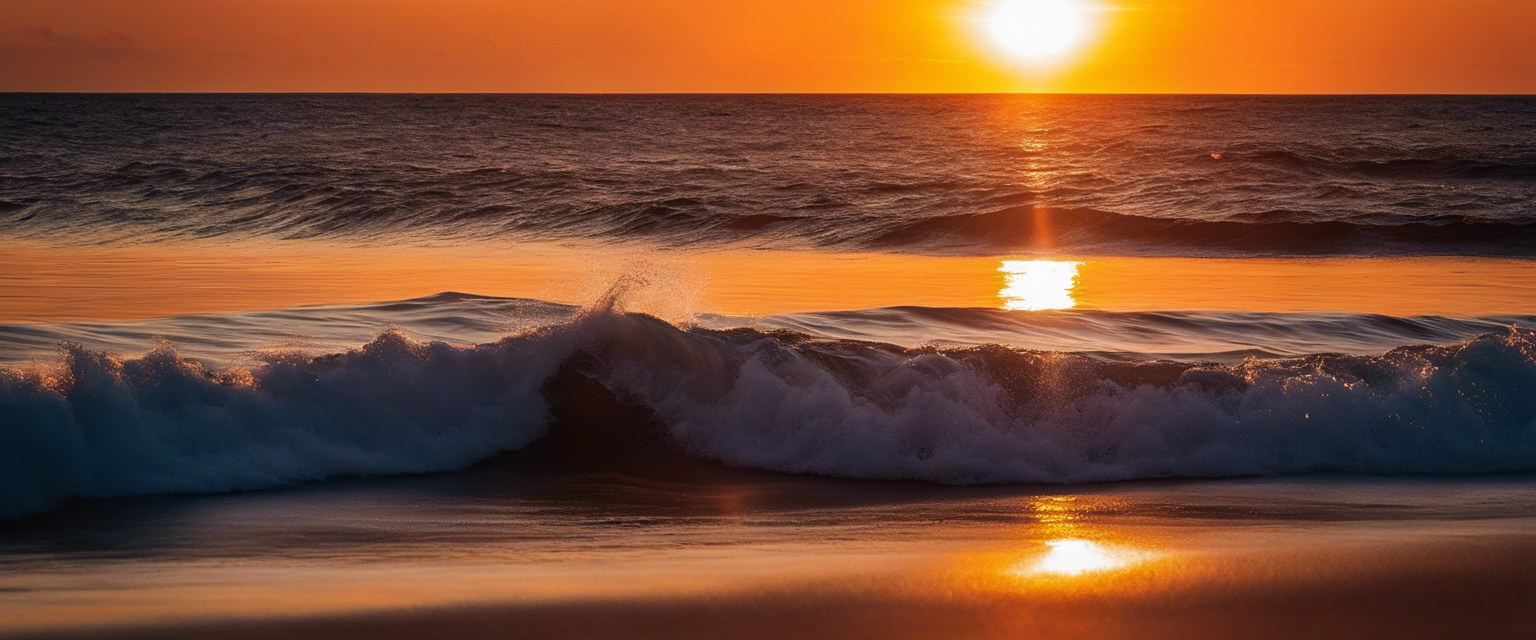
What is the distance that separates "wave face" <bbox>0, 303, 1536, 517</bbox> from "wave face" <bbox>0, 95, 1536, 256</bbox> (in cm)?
1027

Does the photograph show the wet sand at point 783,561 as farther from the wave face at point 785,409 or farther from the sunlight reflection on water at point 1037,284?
the sunlight reflection on water at point 1037,284

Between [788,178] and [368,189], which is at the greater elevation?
[788,178]

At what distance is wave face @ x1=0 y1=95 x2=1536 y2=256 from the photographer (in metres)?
18.7

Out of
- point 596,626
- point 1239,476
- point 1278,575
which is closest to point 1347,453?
point 1239,476

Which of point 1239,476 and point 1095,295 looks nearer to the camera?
point 1239,476

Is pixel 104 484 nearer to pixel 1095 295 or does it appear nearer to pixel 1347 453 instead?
pixel 1347 453

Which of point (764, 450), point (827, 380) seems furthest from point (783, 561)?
point (827, 380)

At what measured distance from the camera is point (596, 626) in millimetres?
3666

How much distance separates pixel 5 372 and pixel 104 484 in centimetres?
74

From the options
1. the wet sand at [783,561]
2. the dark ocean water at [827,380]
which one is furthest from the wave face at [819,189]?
the wet sand at [783,561]

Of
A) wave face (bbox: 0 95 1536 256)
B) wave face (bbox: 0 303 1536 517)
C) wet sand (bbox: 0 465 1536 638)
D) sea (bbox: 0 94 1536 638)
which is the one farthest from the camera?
wave face (bbox: 0 95 1536 256)

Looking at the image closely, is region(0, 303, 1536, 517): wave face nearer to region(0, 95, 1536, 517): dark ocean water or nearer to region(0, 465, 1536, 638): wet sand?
region(0, 95, 1536, 517): dark ocean water

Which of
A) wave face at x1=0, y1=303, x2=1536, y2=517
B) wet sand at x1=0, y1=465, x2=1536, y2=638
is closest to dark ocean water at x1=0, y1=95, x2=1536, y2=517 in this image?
wave face at x1=0, y1=303, x2=1536, y2=517

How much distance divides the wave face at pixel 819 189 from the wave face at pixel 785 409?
10.3 meters
